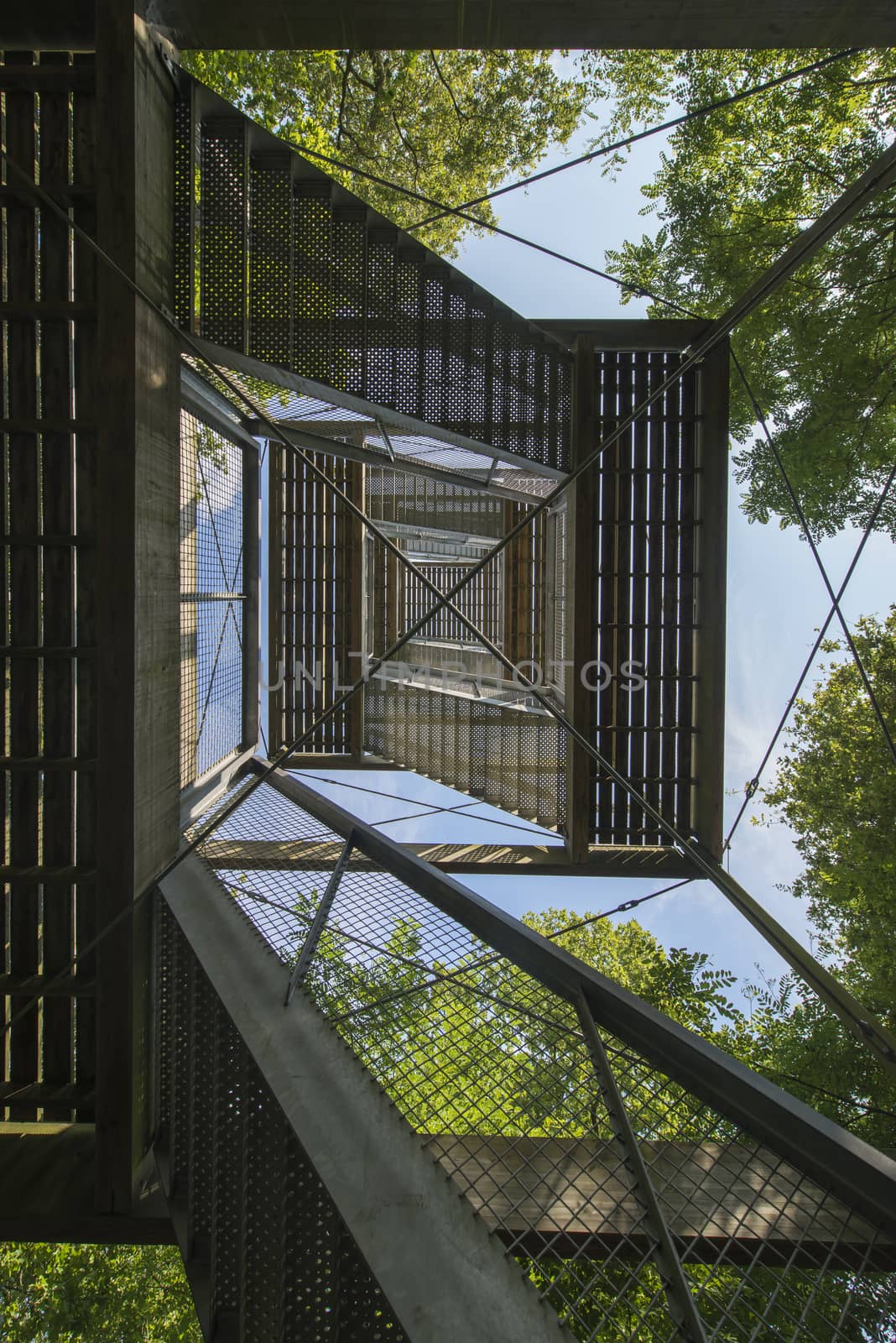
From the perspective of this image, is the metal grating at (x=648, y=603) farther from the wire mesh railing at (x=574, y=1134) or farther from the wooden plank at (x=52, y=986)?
the wooden plank at (x=52, y=986)

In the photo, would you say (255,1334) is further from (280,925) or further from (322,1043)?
(280,925)

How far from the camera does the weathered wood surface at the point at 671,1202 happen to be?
2.60m

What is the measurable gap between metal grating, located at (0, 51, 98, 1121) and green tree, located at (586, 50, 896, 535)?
7.04 meters

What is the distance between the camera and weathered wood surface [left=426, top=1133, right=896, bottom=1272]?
260cm

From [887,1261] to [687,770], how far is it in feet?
16.2

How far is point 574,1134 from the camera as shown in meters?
3.41

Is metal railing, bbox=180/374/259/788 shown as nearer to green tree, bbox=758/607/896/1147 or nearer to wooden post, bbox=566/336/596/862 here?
wooden post, bbox=566/336/596/862

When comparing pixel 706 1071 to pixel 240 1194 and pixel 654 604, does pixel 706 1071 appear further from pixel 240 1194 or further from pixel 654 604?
pixel 654 604

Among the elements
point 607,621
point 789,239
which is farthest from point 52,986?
point 789,239

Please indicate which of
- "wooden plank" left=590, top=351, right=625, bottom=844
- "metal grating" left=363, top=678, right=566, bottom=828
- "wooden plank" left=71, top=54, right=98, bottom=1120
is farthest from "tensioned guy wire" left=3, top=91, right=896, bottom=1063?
"metal grating" left=363, top=678, right=566, bottom=828

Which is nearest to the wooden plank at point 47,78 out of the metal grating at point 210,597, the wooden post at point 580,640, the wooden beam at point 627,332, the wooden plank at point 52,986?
the metal grating at point 210,597

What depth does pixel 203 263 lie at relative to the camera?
451 cm

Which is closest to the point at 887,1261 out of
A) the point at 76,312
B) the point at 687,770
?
the point at 687,770

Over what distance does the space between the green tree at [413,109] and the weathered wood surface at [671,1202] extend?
1133 centimetres
